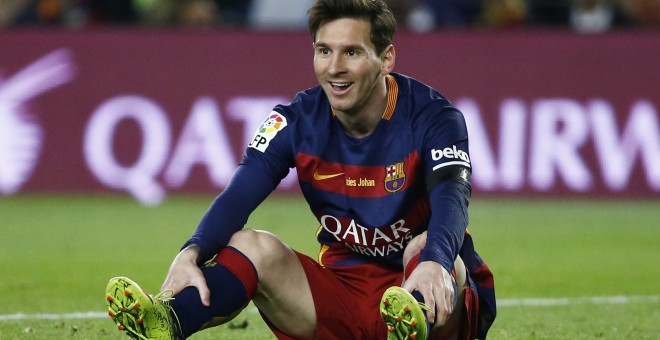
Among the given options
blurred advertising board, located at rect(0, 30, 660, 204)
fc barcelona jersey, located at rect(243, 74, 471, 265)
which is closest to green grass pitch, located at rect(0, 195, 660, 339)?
blurred advertising board, located at rect(0, 30, 660, 204)

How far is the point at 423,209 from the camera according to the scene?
5121 millimetres

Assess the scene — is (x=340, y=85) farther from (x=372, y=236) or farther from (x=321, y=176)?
(x=372, y=236)

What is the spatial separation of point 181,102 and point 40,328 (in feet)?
24.4

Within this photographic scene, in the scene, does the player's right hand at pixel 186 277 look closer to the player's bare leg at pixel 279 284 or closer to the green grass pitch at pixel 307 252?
the player's bare leg at pixel 279 284

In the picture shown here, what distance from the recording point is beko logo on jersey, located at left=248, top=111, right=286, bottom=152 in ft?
16.6

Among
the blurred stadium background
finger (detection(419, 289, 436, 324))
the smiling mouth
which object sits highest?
the smiling mouth

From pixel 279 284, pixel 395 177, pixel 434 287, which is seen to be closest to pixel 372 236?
pixel 395 177

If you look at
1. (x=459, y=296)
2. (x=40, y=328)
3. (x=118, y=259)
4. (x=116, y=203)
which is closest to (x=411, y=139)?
(x=459, y=296)

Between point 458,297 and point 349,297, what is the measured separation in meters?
0.56

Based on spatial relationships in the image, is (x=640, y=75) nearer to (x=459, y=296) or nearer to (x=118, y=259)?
(x=118, y=259)

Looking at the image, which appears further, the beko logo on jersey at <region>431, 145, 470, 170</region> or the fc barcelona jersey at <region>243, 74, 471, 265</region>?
the fc barcelona jersey at <region>243, 74, 471, 265</region>

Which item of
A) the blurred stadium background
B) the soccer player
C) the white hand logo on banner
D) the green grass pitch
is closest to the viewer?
the soccer player

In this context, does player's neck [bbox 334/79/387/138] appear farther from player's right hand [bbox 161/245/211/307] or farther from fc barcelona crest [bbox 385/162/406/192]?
player's right hand [bbox 161/245/211/307]

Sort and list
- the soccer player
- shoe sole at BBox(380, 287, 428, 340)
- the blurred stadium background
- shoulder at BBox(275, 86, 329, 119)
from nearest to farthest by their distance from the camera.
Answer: shoe sole at BBox(380, 287, 428, 340), the soccer player, shoulder at BBox(275, 86, 329, 119), the blurred stadium background
